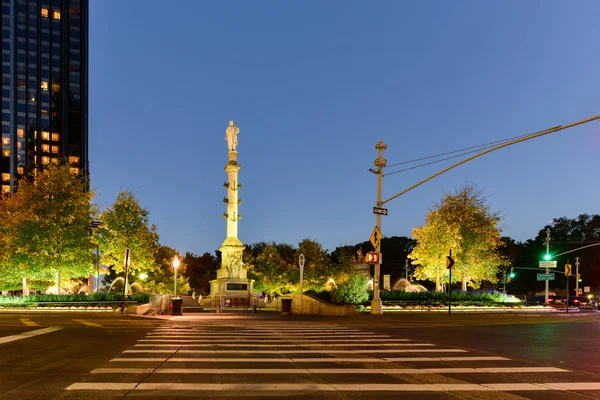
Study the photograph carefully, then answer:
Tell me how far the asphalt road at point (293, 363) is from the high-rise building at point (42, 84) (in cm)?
12410

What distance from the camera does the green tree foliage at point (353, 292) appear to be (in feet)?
96.9

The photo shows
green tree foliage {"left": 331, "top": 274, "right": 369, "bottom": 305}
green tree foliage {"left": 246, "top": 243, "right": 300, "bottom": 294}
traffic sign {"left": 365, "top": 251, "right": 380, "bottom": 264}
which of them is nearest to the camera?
traffic sign {"left": 365, "top": 251, "right": 380, "bottom": 264}

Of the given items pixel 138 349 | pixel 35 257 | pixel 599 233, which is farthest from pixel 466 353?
pixel 599 233

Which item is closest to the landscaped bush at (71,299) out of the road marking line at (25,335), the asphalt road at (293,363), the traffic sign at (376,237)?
the asphalt road at (293,363)

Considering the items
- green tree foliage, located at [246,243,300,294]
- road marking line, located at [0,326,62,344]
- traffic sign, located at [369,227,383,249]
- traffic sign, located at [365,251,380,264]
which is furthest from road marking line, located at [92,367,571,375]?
→ green tree foliage, located at [246,243,300,294]

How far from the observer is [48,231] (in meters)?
32.9

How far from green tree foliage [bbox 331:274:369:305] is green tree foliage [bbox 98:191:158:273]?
1500 centimetres

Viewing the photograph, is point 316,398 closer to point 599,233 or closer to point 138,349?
point 138,349

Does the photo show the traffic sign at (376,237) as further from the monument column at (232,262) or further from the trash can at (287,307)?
the monument column at (232,262)

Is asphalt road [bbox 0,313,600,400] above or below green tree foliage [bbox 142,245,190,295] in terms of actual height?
above

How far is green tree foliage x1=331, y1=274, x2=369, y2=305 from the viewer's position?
2953 cm

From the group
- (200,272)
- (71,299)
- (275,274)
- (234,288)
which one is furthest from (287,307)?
(200,272)

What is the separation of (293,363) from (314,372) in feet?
4.24

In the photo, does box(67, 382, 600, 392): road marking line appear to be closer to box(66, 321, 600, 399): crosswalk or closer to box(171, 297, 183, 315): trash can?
box(66, 321, 600, 399): crosswalk
